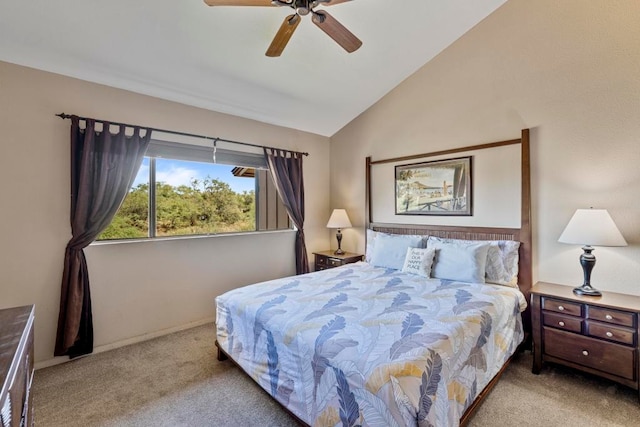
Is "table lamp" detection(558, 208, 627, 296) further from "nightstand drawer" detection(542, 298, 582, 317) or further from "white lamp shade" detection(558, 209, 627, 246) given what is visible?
"nightstand drawer" detection(542, 298, 582, 317)

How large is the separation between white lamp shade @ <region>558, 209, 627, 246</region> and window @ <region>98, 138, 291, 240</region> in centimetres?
328

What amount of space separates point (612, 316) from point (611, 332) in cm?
12

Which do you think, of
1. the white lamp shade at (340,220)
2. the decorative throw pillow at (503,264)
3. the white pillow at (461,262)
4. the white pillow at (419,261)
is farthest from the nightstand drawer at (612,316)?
the white lamp shade at (340,220)

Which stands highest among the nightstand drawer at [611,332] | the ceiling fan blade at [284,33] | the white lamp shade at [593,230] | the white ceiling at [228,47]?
the white ceiling at [228,47]

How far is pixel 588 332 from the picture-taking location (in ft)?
7.05

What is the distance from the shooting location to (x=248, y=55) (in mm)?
2781

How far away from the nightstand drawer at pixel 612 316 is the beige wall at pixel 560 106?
18.3 inches

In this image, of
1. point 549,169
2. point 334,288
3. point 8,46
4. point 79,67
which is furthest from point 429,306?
point 8,46

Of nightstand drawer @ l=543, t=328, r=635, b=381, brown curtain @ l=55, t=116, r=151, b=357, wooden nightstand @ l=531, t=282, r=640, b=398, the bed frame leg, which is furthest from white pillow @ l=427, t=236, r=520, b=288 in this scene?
brown curtain @ l=55, t=116, r=151, b=357

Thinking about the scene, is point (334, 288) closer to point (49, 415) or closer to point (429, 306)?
point (429, 306)

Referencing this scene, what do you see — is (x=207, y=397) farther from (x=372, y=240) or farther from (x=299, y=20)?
(x=299, y=20)

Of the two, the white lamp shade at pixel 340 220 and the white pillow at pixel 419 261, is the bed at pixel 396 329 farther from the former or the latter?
the white lamp shade at pixel 340 220

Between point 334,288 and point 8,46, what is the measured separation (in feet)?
10.6

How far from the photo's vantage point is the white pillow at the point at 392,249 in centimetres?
322
